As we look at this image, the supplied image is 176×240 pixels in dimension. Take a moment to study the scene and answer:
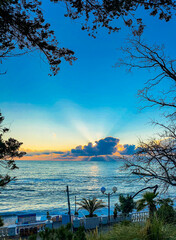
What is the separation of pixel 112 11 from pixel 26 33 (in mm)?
1836

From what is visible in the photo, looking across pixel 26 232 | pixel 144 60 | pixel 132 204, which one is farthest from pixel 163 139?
pixel 26 232

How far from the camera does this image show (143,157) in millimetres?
6453

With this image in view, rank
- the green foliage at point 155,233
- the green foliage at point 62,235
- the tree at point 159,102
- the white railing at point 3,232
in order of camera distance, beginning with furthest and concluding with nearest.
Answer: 1. the white railing at point 3,232
2. the tree at point 159,102
3. the green foliage at point 155,233
4. the green foliage at point 62,235

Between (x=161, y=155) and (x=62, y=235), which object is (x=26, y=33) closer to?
(x=62, y=235)

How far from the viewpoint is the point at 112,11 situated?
161 inches

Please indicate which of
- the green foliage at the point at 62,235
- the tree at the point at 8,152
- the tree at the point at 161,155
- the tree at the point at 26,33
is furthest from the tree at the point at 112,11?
the tree at the point at 8,152

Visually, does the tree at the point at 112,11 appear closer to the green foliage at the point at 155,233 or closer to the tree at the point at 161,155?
the tree at the point at 161,155

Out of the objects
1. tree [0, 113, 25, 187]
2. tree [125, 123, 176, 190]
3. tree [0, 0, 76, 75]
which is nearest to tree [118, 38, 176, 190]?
tree [125, 123, 176, 190]

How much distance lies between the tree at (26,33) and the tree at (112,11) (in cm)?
61

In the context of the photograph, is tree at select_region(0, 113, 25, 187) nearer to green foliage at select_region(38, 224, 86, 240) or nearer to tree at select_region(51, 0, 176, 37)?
green foliage at select_region(38, 224, 86, 240)

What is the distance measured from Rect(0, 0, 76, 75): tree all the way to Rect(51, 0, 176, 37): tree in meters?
0.61

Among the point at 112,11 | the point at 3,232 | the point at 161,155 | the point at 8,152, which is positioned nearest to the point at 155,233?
the point at 161,155

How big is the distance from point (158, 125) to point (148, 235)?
3723 mm

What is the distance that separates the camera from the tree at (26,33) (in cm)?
377
